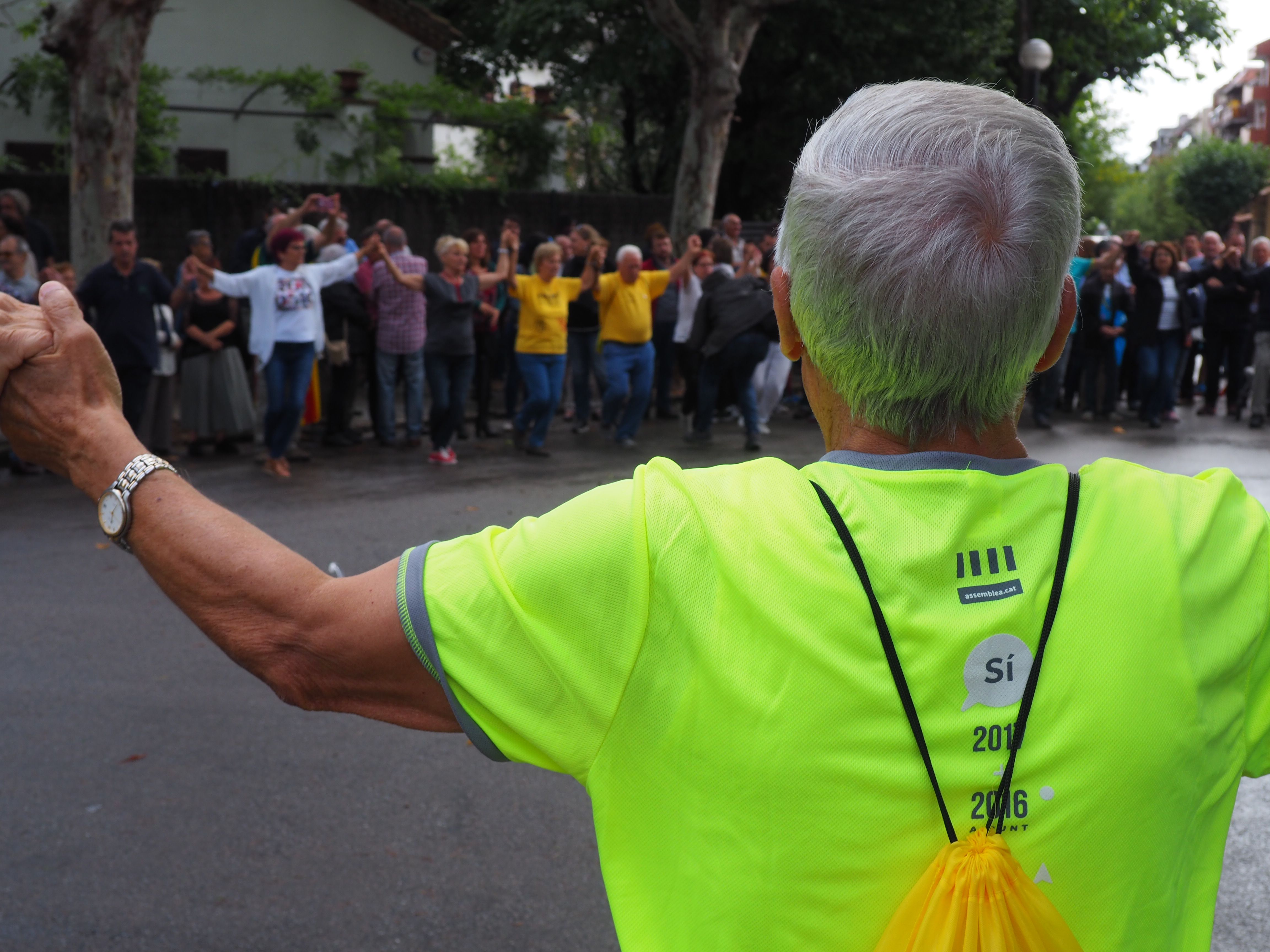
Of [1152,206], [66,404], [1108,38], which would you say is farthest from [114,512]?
[1152,206]

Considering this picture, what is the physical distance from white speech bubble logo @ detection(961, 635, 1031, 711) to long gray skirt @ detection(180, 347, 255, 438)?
11.2 metres

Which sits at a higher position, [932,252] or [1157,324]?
[932,252]

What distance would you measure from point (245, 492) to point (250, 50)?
16407 millimetres

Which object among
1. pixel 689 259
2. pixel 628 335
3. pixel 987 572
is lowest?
pixel 628 335

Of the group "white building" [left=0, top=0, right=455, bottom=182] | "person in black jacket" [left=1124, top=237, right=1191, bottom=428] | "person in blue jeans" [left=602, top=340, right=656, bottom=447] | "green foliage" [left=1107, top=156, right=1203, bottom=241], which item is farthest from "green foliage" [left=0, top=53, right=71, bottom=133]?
"green foliage" [left=1107, top=156, right=1203, bottom=241]

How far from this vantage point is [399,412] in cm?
1531

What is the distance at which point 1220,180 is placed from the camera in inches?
2269

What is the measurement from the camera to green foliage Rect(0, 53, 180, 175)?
18344mm

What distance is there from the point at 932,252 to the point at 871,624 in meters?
0.37

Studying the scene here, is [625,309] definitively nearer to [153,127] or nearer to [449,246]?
[449,246]

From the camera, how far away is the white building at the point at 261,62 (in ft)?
68.7

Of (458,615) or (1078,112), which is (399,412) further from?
(1078,112)

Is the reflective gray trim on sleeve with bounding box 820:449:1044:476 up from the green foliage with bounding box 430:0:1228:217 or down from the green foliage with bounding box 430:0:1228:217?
down

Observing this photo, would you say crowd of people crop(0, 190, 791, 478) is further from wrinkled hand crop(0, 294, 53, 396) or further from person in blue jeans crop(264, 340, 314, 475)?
wrinkled hand crop(0, 294, 53, 396)
